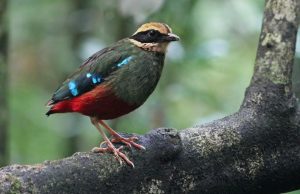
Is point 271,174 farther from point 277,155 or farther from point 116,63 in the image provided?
point 116,63

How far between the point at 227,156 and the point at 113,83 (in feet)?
2.61

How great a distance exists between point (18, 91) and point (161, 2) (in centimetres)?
342

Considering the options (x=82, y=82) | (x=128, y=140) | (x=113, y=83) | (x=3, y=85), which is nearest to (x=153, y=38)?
(x=113, y=83)

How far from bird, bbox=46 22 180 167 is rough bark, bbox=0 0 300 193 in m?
0.33

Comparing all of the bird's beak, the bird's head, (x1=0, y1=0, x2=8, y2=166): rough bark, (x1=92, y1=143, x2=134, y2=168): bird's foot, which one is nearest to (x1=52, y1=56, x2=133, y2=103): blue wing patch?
the bird's head

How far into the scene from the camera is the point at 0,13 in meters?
5.58

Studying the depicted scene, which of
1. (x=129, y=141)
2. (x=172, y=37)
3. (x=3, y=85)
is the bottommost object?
(x=129, y=141)

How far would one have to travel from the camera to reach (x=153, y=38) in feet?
14.5

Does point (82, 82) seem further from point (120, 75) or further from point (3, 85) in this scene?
point (3, 85)

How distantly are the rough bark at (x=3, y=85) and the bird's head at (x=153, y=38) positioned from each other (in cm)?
145

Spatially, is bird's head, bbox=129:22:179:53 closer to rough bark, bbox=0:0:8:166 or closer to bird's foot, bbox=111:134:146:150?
bird's foot, bbox=111:134:146:150

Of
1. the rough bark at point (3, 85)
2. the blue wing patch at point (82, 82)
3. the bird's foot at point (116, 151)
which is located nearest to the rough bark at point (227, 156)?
the bird's foot at point (116, 151)

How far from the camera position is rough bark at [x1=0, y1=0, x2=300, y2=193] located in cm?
337

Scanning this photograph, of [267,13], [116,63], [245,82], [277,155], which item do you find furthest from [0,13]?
[245,82]
